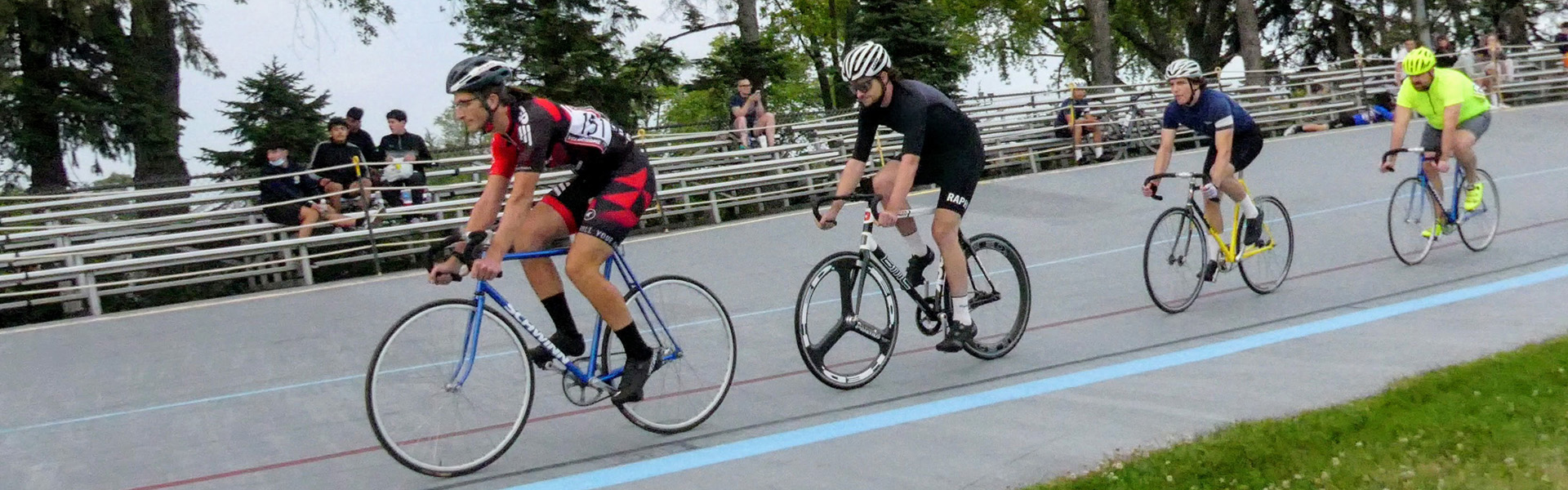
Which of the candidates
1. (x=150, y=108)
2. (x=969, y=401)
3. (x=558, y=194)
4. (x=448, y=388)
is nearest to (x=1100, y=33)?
(x=150, y=108)

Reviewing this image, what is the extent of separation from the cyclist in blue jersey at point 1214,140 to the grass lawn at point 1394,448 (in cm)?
353

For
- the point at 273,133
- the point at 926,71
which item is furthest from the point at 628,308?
the point at 926,71

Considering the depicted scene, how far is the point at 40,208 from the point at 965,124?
13340 mm

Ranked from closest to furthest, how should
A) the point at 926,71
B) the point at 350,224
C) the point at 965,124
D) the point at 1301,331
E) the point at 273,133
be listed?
1. the point at 965,124
2. the point at 1301,331
3. the point at 350,224
4. the point at 273,133
5. the point at 926,71

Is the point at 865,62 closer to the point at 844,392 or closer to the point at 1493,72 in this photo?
the point at 844,392

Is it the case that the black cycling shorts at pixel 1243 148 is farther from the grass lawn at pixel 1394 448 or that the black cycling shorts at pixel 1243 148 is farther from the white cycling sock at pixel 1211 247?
the grass lawn at pixel 1394 448

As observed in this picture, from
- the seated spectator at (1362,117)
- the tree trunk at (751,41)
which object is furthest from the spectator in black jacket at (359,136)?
the seated spectator at (1362,117)

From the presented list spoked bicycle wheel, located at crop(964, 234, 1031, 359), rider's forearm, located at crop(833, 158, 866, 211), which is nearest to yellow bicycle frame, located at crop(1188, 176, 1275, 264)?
spoked bicycle wheel, located at crop(964, 234, 1031, 359)

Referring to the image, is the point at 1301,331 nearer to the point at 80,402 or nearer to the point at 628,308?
the point at 628,308

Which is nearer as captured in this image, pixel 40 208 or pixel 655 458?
pixel 655 458

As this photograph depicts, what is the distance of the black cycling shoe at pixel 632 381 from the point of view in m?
6.17

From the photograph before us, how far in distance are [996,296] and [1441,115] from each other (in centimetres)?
509

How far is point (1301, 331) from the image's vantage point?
8.30 metres

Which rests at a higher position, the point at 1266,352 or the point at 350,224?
the point at 350,224
